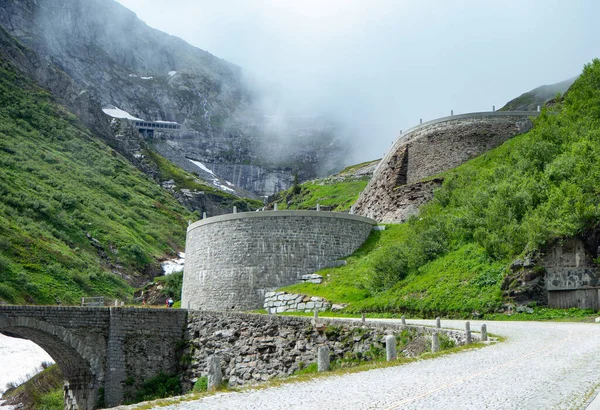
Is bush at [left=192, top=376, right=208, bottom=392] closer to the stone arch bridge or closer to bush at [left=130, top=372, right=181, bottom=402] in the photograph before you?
bush at [left=130, top=372, right=181, bottom=402]

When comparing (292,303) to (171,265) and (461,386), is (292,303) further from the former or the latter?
(171,265)

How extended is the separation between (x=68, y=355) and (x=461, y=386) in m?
23.1

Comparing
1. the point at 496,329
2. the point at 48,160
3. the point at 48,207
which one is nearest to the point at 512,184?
the point at 496,329

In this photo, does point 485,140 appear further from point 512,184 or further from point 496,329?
point 496,329

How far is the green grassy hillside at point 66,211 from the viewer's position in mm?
53000

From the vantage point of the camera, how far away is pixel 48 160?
94.9 metres

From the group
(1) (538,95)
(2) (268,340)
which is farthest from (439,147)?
A: (1) (538,95)

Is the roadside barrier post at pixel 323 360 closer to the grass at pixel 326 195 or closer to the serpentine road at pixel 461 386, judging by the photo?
the serpentine road at pixel 461 386

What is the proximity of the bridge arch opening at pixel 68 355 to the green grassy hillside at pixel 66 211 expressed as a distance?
55.3 ft

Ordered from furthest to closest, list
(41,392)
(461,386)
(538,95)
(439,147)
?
1. (538,95)
2. (439,147)
3. (41,392)
4. (461,386)

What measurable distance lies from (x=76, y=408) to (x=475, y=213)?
21.1 m

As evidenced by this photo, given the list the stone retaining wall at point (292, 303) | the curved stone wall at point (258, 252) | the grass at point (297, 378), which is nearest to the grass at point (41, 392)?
the curved stone wall at point (258, 252)

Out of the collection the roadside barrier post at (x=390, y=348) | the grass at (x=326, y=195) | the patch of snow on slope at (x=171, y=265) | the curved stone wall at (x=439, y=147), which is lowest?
the roadside barrier post at (x=390, y=348)

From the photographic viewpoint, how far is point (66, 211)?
Answer: 252ft
